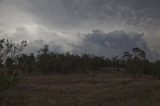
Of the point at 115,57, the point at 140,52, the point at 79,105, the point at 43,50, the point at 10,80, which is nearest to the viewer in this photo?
the point at 79,105

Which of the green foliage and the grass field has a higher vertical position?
the green foliage

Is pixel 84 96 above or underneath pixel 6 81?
underneath

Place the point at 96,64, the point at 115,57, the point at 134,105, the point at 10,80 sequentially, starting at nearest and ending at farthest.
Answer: the point at 134,105
the point at 10,80
the point at 96,64
the point at 115,57

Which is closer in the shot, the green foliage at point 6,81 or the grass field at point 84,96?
the grass field at point 84,96

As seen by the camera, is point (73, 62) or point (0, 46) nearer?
point (0, 46)

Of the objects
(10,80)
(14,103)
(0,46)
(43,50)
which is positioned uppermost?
(43,50)

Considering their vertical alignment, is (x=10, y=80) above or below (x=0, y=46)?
below

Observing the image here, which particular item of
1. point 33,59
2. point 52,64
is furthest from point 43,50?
point 52,64

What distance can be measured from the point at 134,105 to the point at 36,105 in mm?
A: 5396

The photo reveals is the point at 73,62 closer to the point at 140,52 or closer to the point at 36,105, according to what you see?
the point at 140,52

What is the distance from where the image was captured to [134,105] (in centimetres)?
1487

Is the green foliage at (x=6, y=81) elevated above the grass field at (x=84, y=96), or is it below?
above

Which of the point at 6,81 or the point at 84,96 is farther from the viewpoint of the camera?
the point at 84,96

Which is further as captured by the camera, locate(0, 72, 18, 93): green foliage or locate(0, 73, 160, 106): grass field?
locate(0, 72, 18, 93): green foliage
